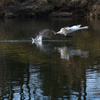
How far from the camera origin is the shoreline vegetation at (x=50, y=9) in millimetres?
44219

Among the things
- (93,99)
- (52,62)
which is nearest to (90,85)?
(93,99)

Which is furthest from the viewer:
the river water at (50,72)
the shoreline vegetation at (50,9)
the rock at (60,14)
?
the shoreline vegetation at (50,9)

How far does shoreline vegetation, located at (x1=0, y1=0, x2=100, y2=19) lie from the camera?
4422cm

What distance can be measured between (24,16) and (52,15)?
4.30m

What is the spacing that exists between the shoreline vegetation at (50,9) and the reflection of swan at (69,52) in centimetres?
2997

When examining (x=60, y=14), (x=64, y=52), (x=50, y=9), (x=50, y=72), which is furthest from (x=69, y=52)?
(x=50, y=9)

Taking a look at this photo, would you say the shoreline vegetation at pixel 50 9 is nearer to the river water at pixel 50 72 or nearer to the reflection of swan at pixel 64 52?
the reflection of swan at pixel 64 52

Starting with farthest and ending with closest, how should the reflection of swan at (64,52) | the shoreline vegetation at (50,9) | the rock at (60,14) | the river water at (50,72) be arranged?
the shoreline vegetation at (50,9), the rock at (60,14), the reflection of swan at (64,52), the river water at (50,72)

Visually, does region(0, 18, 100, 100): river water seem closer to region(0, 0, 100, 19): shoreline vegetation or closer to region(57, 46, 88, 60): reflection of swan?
region(57, 46, 88, 60): reflection of swan

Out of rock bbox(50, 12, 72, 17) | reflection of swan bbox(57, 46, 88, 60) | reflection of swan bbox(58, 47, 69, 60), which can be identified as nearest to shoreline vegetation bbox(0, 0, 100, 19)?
rock bbox(50, 12, 72, 17)

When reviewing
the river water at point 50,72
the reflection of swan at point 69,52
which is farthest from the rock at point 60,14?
the reflection of swan at point 69,52

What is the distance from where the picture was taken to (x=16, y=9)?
44719 mm

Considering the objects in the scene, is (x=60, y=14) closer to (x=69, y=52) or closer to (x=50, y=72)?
(x=69, y=52)

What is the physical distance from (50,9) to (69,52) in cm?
3192
